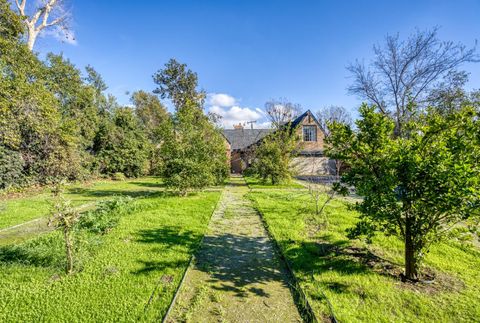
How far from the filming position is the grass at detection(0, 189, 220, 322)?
9.21 ft

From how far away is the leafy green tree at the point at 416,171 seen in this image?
289cm

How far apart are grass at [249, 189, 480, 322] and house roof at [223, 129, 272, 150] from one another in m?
24.6

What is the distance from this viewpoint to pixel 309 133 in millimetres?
26172

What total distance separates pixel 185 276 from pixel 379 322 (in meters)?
2.73

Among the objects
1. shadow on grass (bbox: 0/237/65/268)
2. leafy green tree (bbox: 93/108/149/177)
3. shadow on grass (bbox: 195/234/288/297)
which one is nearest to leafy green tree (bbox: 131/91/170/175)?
leafy green tree (bbox: 93/108/149/177)

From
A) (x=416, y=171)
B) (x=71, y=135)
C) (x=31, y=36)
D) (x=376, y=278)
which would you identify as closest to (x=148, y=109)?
(x=31, y=36)

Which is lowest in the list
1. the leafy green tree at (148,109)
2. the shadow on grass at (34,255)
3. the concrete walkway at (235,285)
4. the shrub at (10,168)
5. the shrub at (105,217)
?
the concrete walkway at (235,285)

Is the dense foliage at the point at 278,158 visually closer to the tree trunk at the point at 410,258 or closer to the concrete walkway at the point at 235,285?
the concrete walkway at the point at 235,285

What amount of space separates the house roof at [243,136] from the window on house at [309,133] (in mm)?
5604

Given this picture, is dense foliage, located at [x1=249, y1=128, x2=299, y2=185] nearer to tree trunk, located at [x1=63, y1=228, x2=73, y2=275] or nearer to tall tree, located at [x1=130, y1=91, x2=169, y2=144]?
tree trunk, located at [x1=63, y1=228, x2=73, y2=275]

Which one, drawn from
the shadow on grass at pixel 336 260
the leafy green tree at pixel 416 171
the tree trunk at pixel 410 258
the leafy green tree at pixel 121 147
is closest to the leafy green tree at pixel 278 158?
the shadow on grass at pixel 336 260

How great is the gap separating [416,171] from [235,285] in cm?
312

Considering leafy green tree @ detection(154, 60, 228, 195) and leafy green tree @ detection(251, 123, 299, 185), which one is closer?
leafy green tree @ detection(154, 60, 228, 195)

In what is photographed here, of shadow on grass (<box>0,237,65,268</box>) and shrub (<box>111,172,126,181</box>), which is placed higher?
shrub (<box>111,172,126,181</box>)
